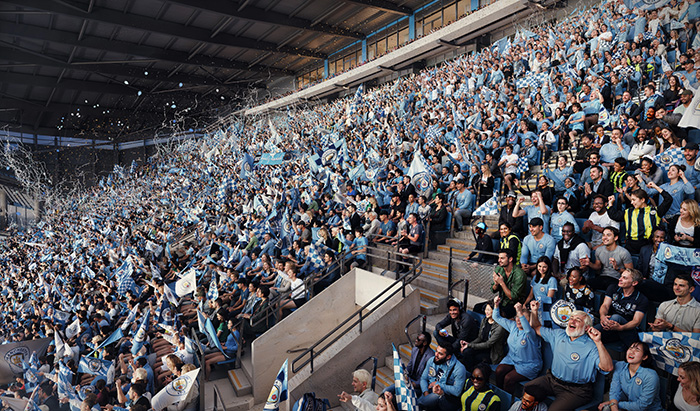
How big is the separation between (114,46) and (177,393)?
1161 inches

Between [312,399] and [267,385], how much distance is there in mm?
2702

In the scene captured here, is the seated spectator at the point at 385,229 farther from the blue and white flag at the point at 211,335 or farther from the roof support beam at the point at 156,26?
the roof support beam at the point at 156,26

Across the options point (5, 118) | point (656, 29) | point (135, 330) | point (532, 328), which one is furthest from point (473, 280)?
point (5, 118)

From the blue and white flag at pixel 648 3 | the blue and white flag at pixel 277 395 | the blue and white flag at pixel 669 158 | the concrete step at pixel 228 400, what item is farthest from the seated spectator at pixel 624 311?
the blue and white flag at pixel 648 3

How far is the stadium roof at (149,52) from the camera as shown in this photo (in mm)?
24641

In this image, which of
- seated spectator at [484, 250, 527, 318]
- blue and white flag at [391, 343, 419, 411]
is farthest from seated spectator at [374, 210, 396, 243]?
blue and white flag at [391, 343, 419, 411]

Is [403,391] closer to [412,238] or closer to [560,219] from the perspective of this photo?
[560,219]

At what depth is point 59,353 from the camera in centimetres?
937

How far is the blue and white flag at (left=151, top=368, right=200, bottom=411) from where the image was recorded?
232 inches

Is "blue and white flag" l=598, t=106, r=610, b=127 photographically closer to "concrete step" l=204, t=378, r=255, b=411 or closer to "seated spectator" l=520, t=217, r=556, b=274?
"seated spectator" l=520, t=217, r=556, b=274

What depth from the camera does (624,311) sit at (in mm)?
4465

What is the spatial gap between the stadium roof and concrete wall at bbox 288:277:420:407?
22.2m

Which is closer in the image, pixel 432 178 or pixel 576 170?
pixel 576 170

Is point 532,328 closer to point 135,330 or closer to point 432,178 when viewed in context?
point 432,178
